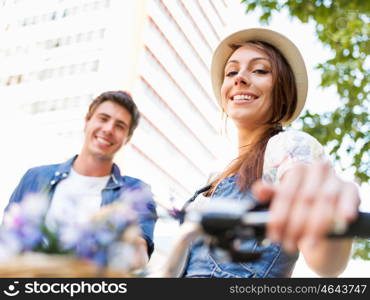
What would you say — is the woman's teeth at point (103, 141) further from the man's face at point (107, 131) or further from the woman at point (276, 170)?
the woman at point (276, 170)

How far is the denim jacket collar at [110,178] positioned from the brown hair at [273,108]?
17cm

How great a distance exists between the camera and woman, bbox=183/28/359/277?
27 centimetres

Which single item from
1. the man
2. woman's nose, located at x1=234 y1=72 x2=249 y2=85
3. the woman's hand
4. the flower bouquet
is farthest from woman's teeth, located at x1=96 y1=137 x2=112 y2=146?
the woman's hand

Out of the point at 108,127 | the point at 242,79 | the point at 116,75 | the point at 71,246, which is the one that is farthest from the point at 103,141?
the point at 116,75

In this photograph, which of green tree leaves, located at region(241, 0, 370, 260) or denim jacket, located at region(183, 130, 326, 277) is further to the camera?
green tree leaves, located at region(241, 0, 370, 260)

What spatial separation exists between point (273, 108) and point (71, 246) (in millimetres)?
514

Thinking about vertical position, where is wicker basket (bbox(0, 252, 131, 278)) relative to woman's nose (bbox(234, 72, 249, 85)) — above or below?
below

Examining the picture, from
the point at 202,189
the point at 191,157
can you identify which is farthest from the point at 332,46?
the point at 191,157

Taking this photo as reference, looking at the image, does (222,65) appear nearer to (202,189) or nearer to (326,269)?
(202,189)

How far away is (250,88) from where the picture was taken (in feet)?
2.41

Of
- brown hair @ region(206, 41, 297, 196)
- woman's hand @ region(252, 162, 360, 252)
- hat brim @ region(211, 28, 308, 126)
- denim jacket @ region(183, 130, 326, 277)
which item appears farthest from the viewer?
hat brim @ region(211, 28, 308, 126)

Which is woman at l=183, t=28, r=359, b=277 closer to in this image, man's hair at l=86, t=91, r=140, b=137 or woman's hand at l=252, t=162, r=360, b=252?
woman's hand at l=252, t=162, r=360, b=252

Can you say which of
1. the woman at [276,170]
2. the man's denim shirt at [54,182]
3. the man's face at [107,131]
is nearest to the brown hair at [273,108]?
the woman at [276,170]

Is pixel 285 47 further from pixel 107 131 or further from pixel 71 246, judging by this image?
pixel 71 246
